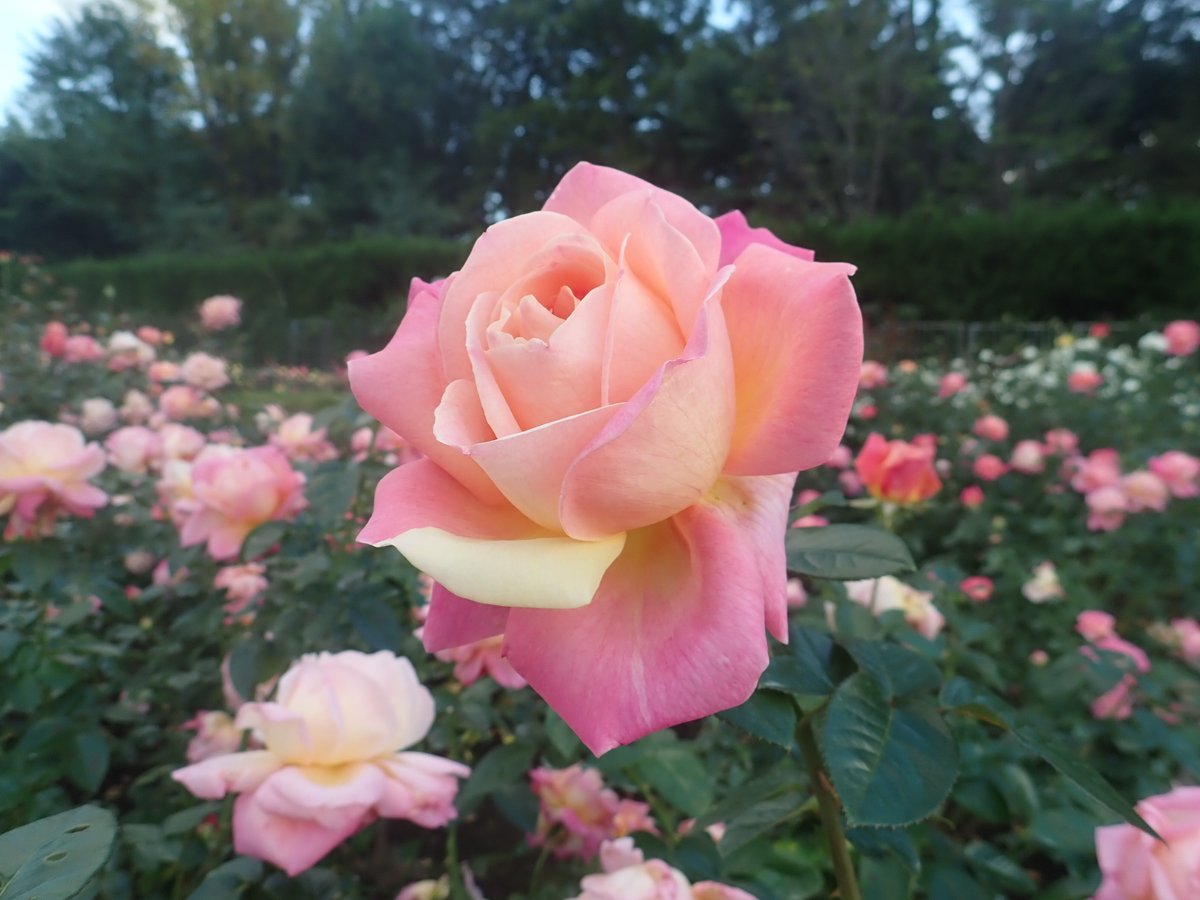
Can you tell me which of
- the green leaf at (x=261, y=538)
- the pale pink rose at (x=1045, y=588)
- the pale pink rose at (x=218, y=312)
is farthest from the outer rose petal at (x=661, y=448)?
Result: the pale pink rose at (x=218, y=312)

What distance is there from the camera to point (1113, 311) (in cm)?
794

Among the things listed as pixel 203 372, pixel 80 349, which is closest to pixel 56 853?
pixel 203 372

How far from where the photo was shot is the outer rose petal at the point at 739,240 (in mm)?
306

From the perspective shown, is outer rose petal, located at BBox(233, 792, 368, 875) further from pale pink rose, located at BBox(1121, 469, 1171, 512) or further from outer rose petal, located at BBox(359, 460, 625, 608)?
pale pink rose, located at BBox(1121, 469, 1171, 512)

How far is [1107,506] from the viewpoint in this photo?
1545mm

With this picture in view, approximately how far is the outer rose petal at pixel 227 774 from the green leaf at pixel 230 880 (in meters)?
0.09

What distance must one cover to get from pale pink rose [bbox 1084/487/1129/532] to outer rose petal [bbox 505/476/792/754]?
1578 mm

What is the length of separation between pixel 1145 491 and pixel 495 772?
1.51 meters

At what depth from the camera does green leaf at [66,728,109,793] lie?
0.70 meters

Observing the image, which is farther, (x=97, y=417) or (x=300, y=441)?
(x=97, y=417)

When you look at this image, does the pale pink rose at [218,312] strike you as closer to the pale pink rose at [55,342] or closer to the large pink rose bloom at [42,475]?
the pale pink rose at [55,342]

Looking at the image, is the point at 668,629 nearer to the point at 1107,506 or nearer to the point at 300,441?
the point at 300,441

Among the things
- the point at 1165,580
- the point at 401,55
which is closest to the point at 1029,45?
the point at 401,55

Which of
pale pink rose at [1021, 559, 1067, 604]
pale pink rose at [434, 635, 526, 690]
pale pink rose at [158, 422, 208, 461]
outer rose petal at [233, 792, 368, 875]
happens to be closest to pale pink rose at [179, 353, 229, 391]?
pale pink rose at [158, 422, 208, 461]
